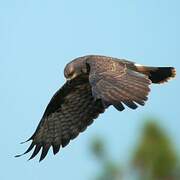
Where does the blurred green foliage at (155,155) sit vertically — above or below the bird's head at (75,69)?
below

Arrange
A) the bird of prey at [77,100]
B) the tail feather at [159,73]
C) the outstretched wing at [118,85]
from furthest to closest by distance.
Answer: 1. the tail feather at [159,73]
2. the bird of prey at [77,100]
3. the outstretched wing at [118,85]

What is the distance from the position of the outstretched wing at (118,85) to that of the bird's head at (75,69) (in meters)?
0.84

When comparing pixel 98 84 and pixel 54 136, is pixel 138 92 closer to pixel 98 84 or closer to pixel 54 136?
pixel 98 84

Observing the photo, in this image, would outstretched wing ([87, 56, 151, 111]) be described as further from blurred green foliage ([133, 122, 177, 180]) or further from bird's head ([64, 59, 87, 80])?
blurred green foliage ([133, 122, 177, 180])

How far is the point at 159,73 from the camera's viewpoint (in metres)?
16.8

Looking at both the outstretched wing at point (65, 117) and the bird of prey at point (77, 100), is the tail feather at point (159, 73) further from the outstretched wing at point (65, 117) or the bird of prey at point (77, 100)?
the outstretched wing at point (65, 117)

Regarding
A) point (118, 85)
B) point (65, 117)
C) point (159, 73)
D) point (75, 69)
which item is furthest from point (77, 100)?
point (118, 85)

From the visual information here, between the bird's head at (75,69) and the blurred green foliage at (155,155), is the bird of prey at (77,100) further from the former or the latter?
the blurred green foliage at (155,155)

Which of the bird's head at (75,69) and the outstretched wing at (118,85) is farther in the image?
the bird's head at (75,69)

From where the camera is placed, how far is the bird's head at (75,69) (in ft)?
55.1

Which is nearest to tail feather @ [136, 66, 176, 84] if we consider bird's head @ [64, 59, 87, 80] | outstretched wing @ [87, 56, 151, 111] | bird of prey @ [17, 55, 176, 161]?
bird of prey @ [17, 55, 176, 161]

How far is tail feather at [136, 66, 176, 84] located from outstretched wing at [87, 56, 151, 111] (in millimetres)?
892

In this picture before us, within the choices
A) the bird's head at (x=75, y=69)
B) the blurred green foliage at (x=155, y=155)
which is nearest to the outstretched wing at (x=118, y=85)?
the bird's head at (x=75, y=69)

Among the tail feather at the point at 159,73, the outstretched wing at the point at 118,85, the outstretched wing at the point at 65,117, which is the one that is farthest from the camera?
the outstretched wing at the point at 65,117
